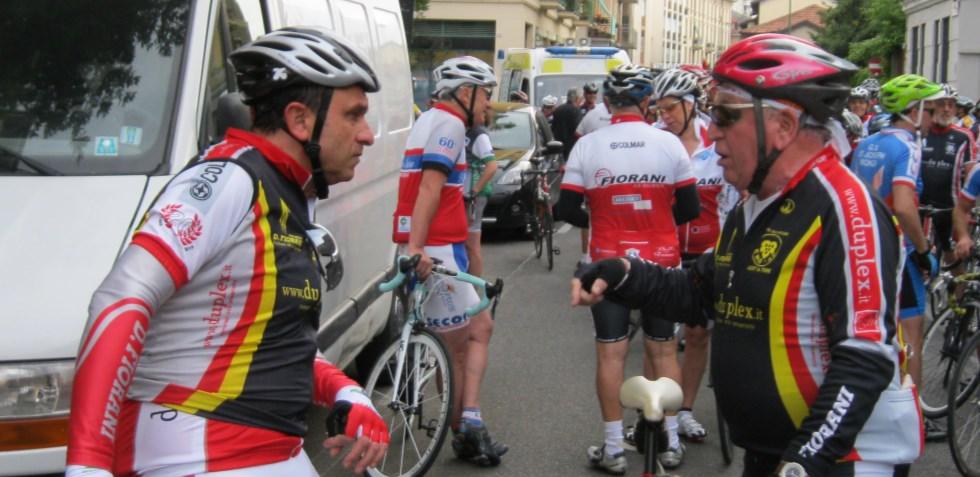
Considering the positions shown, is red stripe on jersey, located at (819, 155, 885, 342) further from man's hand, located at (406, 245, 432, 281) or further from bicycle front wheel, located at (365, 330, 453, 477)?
bicycle front wheel, located at (365, 330, 453, 477)

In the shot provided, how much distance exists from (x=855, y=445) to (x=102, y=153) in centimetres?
282

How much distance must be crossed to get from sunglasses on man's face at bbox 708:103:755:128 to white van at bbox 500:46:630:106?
2075 cm

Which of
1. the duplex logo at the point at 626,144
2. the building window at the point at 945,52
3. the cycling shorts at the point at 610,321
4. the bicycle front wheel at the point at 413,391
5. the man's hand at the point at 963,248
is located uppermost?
the building window at the point at 945,52

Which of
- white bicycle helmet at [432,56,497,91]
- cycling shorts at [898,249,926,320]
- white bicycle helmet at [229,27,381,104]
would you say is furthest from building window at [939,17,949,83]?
white bicycle helmet at [229,27,381,104]

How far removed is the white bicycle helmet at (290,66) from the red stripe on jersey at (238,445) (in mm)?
718

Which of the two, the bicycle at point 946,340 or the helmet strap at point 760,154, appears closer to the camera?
the helmet strap at point 760,154

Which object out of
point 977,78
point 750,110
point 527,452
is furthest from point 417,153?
point 977,78

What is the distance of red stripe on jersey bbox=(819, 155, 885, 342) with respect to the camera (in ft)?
8.34

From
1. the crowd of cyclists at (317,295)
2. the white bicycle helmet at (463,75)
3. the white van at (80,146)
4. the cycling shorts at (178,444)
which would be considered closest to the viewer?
the crowd of cyclists at (317,295)

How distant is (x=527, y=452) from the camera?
6.38 m

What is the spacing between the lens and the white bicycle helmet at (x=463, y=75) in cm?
577

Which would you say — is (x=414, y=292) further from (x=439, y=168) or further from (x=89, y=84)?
(x=89, y=84)

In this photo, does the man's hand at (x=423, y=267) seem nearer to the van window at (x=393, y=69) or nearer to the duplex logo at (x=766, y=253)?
the van window at (x=393, y=69)

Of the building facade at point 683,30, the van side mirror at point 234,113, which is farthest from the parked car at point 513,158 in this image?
the building facade at point 683,30
